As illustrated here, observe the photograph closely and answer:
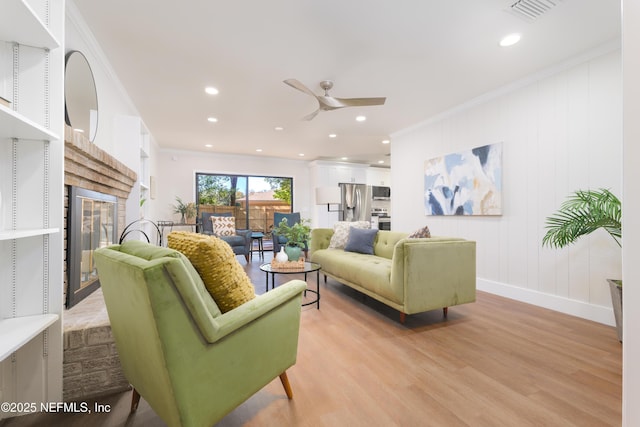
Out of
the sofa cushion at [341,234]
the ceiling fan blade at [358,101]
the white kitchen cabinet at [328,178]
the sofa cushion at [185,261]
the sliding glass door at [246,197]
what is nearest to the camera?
the sofa cushion at [185,261]

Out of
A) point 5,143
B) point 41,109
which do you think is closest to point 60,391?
point 5,143

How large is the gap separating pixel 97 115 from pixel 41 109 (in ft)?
4.50

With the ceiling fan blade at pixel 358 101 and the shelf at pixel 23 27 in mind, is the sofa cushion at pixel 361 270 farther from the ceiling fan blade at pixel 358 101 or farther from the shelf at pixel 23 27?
the shelf at pixel 23 27

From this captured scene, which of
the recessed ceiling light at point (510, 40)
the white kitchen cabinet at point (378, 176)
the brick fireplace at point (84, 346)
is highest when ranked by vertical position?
the recessed ceiling light at point (510, 40)

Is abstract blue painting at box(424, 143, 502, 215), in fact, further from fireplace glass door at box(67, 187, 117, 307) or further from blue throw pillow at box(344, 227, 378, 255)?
fireplace glass door at box(67, 187, 117, 307)

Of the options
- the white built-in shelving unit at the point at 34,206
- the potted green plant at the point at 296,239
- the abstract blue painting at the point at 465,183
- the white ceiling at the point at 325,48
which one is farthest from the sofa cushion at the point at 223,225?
the white built-in shelving unit at the point at 34,206

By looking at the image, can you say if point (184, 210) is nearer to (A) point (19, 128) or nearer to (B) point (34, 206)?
(B) point (34, 206)

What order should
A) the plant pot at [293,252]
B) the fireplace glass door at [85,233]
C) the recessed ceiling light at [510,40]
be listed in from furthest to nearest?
the plant pot at [293,252] → the recessed ceiling light at [510,40] → the fireplace glass door at [85,233]

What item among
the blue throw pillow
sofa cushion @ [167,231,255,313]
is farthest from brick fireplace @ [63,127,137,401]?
the blue throw pillow

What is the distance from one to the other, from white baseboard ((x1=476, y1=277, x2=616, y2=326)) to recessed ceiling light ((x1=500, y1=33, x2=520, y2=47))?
2386mm

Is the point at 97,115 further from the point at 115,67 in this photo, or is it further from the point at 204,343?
the point at 204,343

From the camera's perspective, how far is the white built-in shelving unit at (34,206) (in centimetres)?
130

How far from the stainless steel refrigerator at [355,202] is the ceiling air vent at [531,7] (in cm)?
539

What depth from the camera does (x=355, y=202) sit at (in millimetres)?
7480
